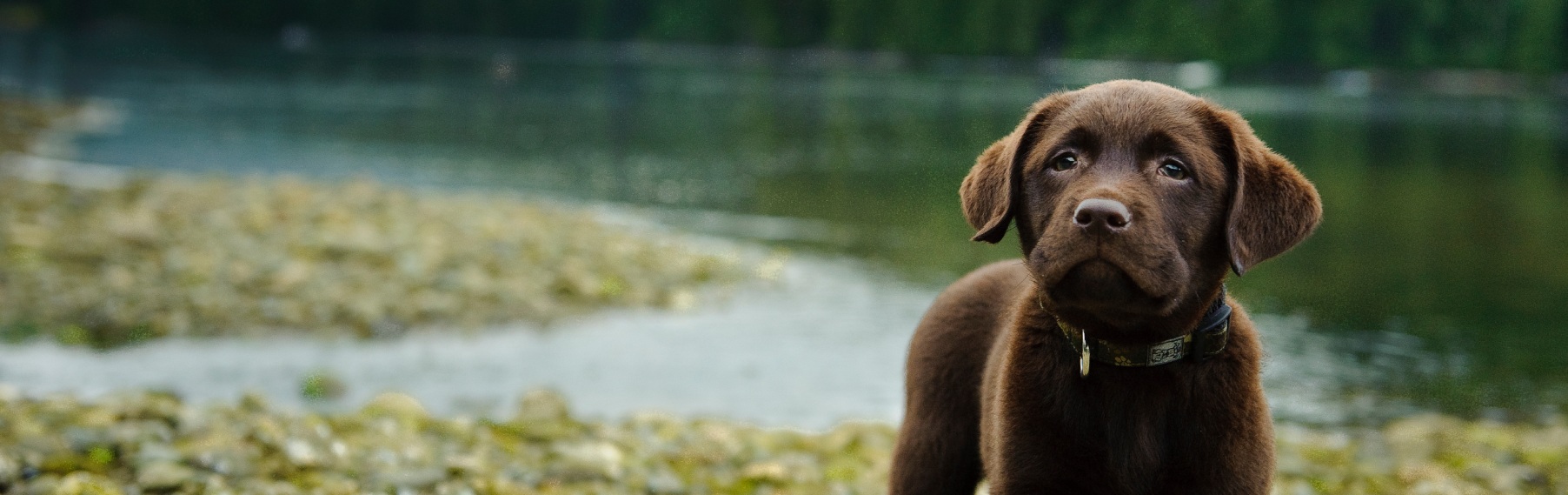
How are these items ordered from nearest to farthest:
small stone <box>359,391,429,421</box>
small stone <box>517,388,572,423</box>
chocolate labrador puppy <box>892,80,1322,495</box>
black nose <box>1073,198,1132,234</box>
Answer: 1. black nose <box>1073,198,1132,234</box>
2. chocolate labrador puppy <box>892,80,1322,495</box>
3. small stone <box>359,391,429,421</box>
4. small stone <box>517,388,572,423</box>

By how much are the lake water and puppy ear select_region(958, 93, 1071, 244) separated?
0.75 meters

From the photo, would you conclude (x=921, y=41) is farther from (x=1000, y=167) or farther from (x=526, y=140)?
(x=1000, y=167)

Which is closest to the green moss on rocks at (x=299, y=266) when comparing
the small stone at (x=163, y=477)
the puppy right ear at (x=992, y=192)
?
the small stone at (x=163, y=477)

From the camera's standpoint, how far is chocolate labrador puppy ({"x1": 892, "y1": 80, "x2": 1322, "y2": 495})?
350cm

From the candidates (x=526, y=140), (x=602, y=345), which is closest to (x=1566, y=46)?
(x=526, y=140)

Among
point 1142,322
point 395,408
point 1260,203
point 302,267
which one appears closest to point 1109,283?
point 1142,322

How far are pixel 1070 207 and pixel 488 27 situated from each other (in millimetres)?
132916

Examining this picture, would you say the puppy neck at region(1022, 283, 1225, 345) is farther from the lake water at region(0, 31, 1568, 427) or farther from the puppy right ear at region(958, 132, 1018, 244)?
the lake water at region(0, 31, 1568, 427)

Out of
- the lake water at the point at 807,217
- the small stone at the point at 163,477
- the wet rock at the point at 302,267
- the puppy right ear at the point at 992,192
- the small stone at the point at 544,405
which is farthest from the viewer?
the wet rock at the point at 302,267

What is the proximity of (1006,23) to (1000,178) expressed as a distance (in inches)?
3974

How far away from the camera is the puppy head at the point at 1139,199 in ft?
11.1

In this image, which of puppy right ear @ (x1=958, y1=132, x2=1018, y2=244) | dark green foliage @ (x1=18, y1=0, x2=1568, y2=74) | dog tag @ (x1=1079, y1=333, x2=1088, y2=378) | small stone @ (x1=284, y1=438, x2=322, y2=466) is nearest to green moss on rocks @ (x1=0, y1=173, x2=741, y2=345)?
small stone @ (x1=284, y1=438, x2=322, y2=466)

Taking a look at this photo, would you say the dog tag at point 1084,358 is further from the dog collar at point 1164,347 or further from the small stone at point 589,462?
the small stone at point 589,462

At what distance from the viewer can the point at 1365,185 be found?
107 feet
